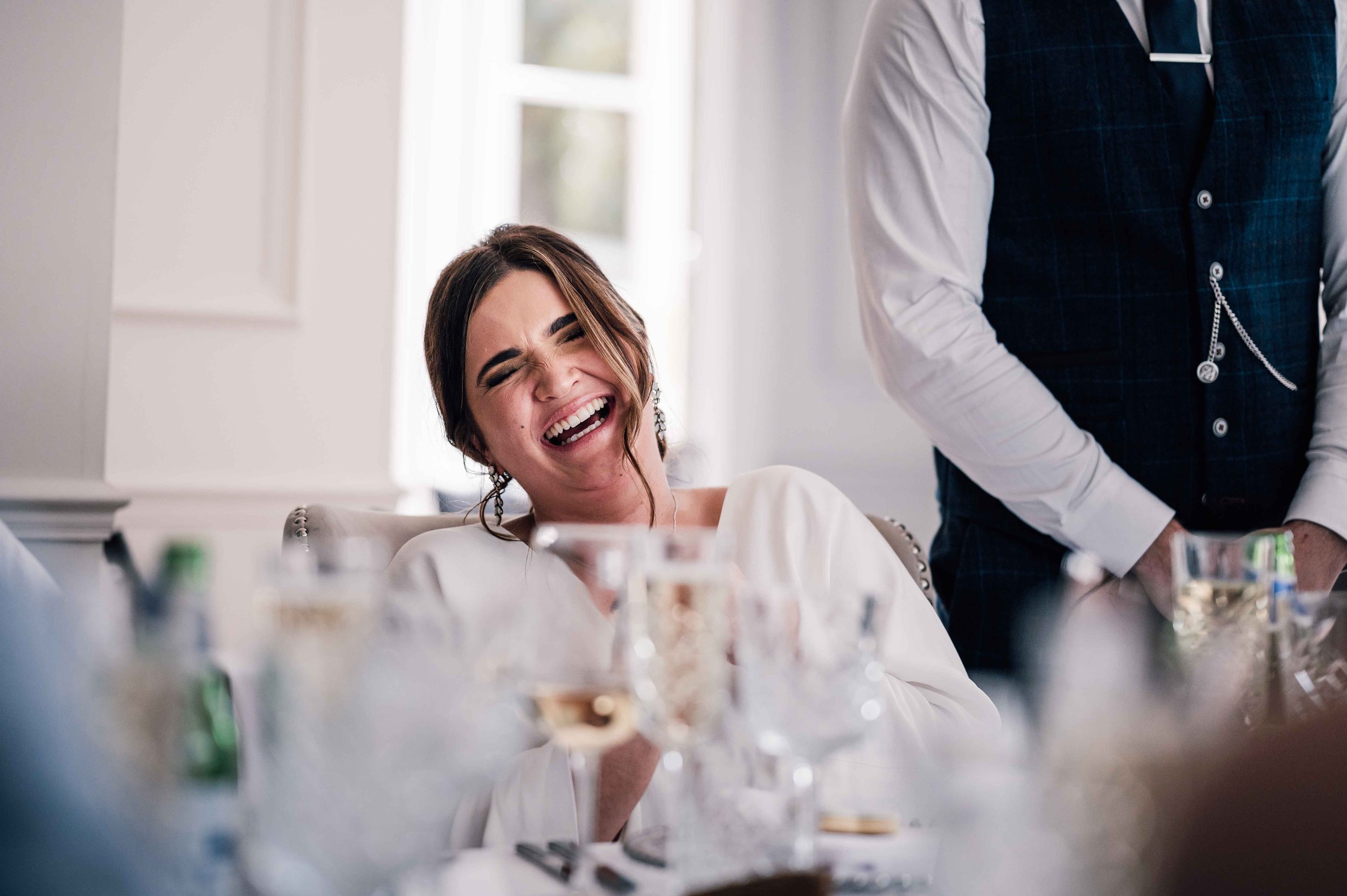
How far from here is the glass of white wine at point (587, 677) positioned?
81 cm

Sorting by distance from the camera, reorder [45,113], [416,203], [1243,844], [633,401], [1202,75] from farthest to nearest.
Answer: [416,203] → [45,113] → [1202,75] → [633,401] → [1243,844]

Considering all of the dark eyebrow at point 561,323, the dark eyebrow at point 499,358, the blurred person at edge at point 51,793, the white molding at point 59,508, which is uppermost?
the dark eyebrow at point 561,323

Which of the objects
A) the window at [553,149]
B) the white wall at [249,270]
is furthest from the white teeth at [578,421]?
the window at [553,149]

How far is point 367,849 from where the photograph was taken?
66 centimetres

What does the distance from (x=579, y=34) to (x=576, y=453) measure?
3.03 meters

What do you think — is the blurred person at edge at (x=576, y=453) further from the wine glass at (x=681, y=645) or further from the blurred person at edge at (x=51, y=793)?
the blurred person at edge at (x=51, y=793)

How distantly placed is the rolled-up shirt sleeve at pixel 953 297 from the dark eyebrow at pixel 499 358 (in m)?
0.51

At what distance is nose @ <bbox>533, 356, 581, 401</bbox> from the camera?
163cm

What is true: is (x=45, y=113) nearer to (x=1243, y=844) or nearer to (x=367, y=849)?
(x=367, y=849)

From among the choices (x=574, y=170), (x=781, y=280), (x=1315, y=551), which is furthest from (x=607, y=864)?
(x=574, y=170)

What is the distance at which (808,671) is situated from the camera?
2.60ft

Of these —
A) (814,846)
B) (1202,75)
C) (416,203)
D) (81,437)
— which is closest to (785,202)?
(416,203)

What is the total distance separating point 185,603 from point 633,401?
3.19 ft

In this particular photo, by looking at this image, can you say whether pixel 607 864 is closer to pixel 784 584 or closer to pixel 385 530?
pixel 784 584
